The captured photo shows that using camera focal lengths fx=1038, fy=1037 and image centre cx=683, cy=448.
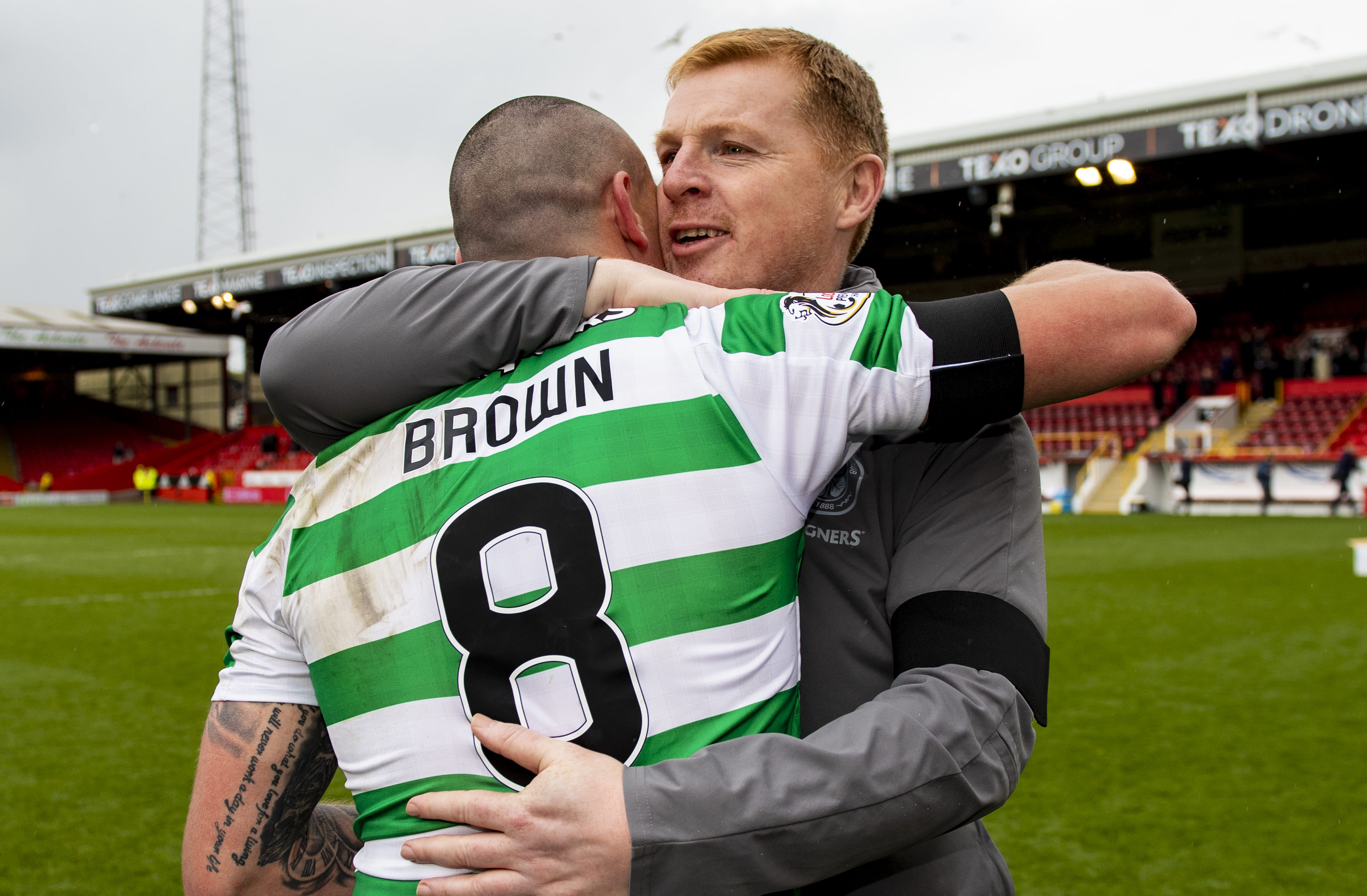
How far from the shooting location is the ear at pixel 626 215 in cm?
138

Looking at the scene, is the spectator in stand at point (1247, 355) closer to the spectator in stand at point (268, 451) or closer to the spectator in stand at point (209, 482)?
the spectator in stand at point (268, 451)

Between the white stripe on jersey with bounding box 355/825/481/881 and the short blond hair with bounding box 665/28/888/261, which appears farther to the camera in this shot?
the short blond hair with bounding box 665/28/888/261

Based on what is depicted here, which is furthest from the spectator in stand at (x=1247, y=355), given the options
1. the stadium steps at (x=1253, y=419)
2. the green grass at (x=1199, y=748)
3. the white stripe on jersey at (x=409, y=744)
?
the white stripe on jersey at (x=409, y=744)

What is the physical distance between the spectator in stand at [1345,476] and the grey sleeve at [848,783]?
2107cm

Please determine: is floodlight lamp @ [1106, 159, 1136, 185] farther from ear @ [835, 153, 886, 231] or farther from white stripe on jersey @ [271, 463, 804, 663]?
white stripe on jersey @ [271, 463, 804, 663]

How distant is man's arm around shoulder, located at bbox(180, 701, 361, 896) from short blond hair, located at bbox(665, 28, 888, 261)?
1.13 m

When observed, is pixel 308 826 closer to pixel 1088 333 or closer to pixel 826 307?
pixel 826 307

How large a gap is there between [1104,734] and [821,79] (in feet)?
14.4

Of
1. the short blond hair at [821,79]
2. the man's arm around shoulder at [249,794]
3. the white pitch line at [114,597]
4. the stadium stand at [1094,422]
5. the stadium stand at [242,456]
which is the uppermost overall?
the short blond hair at [821,79]

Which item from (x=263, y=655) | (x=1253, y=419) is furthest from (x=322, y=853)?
(x=1253, y=419)

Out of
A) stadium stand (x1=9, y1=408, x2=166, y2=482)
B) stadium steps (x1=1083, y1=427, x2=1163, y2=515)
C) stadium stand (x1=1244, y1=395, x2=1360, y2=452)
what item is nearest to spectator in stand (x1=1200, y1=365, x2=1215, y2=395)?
stadium stand (x1=1244, y1=395, x2=1360, y2=452)

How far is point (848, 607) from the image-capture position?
125cm

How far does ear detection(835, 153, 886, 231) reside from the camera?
1.67 metres

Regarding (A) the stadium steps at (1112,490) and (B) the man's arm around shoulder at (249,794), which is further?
(A) the stadium steps at (1112,490)
